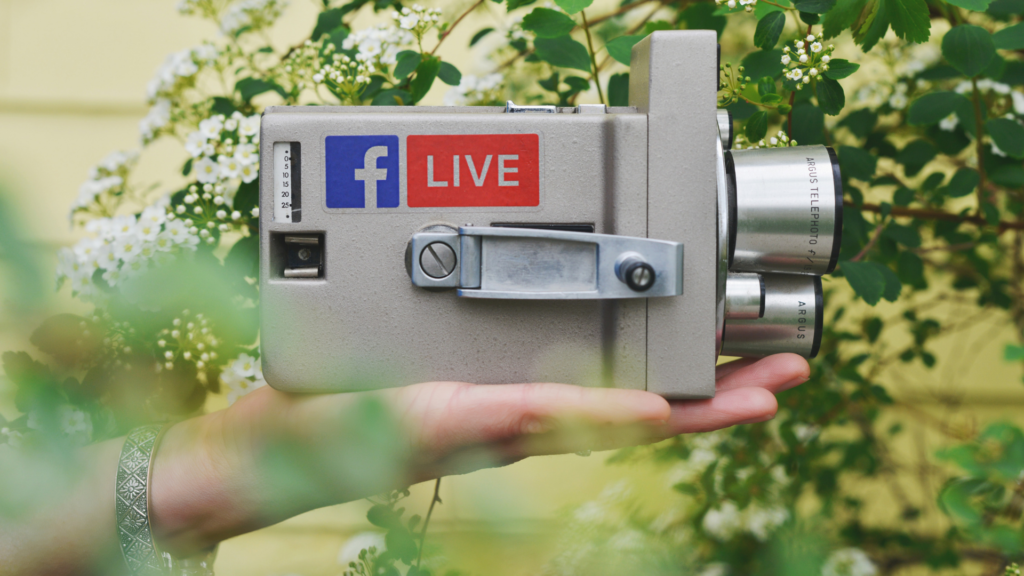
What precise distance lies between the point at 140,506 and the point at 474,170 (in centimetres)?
51

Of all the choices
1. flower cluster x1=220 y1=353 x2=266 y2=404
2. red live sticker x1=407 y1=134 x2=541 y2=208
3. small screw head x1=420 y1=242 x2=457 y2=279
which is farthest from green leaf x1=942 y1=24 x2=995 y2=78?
flower cluster x1=220 y1=353 x2=266 y2=404

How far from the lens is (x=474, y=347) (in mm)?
673

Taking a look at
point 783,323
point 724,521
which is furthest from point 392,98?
point 724,521

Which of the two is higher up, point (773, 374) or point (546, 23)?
point (546, 23)

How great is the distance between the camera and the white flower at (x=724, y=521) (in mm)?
1284

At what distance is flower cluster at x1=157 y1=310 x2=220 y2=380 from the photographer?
0.39 meters

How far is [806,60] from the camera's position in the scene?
70 centimetres

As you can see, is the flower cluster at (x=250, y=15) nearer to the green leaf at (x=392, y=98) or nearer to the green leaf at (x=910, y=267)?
the green leaf at (x=392, y=98)

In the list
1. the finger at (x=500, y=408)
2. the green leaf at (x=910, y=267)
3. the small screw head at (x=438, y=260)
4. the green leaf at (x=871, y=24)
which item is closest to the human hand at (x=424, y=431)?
the finger at (x=500, y=408)

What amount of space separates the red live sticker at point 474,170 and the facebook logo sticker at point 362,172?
20 mm

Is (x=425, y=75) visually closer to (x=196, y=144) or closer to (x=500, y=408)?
(x=196, y=144)

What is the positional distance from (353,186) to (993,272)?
1.53 metres

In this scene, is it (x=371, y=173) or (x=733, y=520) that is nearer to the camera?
(x=371, y=173)

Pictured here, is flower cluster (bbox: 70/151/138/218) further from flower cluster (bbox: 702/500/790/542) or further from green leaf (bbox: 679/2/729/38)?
flower cluster (bbox: 702/500/790/542)
